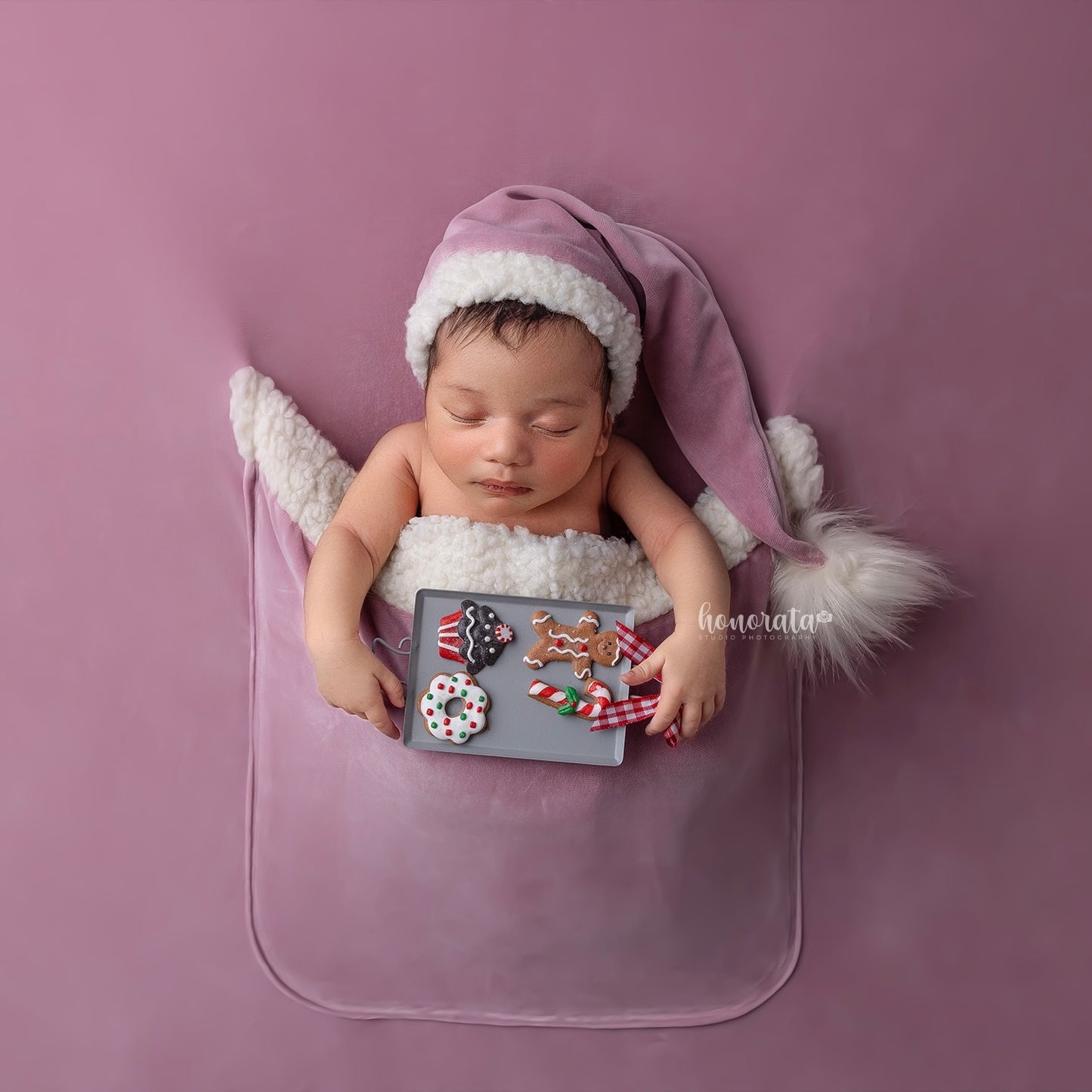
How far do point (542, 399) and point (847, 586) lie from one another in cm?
45

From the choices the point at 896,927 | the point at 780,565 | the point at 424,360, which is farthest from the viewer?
the point at 896,927

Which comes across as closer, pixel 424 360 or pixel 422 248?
pixel 424 360

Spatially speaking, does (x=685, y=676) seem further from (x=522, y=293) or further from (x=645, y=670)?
(x=522, y=293)

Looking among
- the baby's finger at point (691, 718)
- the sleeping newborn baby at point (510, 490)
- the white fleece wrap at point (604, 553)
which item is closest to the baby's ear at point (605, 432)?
the sleeping newborn baby at point (510, 490)

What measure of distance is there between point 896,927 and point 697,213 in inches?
39.9

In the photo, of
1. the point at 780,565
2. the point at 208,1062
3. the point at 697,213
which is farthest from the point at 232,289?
the point at 208,1062

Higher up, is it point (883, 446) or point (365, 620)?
point (883, 446)

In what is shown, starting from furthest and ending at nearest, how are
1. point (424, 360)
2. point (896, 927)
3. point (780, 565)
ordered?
point (896, 927), point (780, 565), point (424, 360)

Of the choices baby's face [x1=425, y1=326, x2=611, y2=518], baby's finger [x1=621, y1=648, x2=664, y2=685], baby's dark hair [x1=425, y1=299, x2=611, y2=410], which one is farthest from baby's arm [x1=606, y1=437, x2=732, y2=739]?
baby's dark hair [x1=425, y1=299, x2=611, y2=410]

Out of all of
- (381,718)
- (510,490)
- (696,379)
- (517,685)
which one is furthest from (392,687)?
(696,379)

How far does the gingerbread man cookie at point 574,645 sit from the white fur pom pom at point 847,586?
27 cm

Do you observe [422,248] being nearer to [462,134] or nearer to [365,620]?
[462,134]

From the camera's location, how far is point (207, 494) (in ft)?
4.28

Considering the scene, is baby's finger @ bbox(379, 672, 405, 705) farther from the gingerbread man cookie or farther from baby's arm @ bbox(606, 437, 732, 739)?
baby's arm @ bbox(606, 437, 732, 739)
